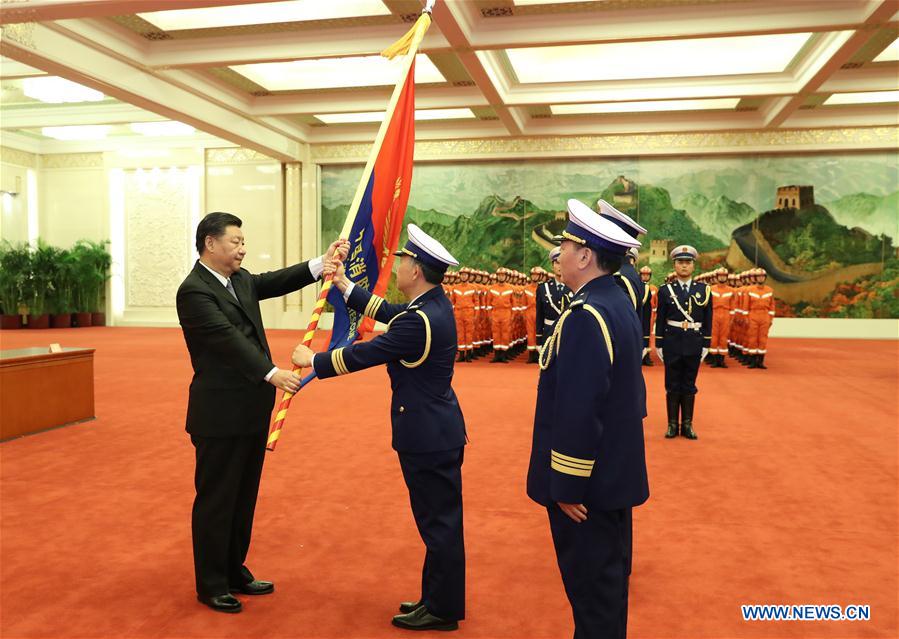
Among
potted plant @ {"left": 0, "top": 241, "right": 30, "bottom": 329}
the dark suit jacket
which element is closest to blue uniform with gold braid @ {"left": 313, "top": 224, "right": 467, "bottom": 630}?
the dark suit jacket

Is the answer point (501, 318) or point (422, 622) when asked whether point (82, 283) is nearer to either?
point (501, 318)

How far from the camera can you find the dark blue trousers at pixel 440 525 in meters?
2.58

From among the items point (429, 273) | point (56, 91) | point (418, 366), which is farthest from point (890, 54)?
point (56, 91)

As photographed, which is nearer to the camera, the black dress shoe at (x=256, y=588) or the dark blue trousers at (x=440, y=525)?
the dark blue trousers at (x=440, y=525)

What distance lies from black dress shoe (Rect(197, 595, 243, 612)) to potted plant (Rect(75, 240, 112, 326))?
17.7 m

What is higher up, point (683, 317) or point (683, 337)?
point (683, 317)

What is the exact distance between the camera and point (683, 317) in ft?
19.2

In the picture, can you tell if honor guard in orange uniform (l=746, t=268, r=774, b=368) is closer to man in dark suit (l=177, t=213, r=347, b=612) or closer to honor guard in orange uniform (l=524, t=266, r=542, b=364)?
honor guard in orange uniform (l=524, t=266, r=542, b=364)

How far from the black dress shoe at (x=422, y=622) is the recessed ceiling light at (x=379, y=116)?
44.2 feet

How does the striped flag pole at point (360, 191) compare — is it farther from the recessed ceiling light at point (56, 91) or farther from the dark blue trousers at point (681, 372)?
the recessed ceiling light at point (56, 91)

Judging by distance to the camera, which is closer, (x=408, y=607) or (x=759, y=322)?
(x=408, y=607)

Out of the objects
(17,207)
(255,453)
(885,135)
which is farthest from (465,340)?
(17,207)

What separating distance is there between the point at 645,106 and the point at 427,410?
1402 centimetres

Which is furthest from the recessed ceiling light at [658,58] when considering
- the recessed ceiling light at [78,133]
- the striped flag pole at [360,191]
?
the recessed ceiling light at [78,133]
